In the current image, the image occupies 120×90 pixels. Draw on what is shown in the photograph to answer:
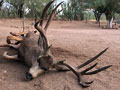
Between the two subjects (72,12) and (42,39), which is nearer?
(42,39)

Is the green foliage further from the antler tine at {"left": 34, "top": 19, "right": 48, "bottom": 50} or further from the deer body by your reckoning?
the antler tine at {"left": 34, "top": 19, "right": 48, "bottom": 50}

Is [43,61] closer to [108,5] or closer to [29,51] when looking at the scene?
[29,51]

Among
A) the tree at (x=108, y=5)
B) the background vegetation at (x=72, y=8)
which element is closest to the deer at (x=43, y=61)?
the background vegetation at (x=72, y=8)

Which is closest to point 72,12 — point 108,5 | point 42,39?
point 108,5

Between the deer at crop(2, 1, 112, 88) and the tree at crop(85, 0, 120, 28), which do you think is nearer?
the deer at crop(2, 1, 112, 88)

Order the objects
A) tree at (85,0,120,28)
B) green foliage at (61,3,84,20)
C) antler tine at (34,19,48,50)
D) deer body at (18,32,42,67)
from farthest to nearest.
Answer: green foliage at (61,3,84,20) < tree at (85,0,120,28) < deer body at (18,32,42,67) < antler tine at (34,19,48,50)

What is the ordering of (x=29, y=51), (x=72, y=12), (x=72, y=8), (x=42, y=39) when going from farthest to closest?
(x=72, y=8)
(x=72, y=12)
(x=29, y=51)
(x=42, y=39)

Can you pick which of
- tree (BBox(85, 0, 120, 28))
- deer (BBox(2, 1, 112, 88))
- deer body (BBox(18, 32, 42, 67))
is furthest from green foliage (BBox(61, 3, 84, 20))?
deer (BBox(2, 1, 112, 88))

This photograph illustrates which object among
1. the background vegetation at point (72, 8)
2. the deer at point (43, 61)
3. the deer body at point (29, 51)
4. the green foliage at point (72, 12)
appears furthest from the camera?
the green foliage at point (72, 12)

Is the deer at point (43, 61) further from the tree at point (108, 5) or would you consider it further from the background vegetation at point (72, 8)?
the tree at point (108, 5)

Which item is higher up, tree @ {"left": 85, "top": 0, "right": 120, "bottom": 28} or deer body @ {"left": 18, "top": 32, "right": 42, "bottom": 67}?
tree @ {"left": 85, "top": 0, "right": 120, "bottom": 28}

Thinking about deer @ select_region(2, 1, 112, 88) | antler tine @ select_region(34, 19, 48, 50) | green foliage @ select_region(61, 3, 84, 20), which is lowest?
deer @ select_region(2, 1, 112, 88)

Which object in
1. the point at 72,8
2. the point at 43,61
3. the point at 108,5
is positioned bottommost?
the point at 43,61

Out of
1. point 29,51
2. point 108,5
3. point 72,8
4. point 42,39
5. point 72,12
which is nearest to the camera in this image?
point 42,39
